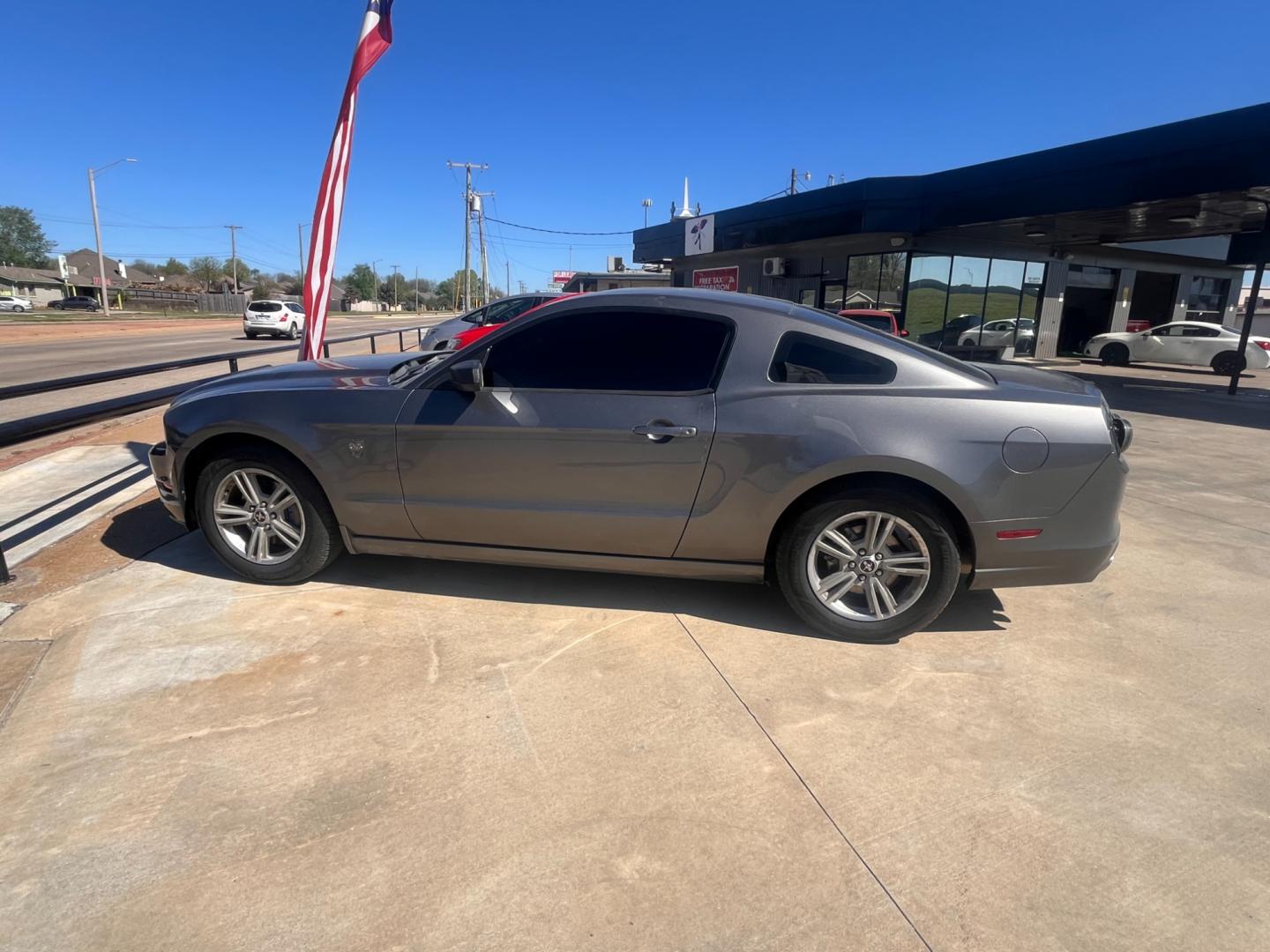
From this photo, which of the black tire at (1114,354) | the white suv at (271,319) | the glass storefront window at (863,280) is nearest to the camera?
the glass storefront window at (863,280)

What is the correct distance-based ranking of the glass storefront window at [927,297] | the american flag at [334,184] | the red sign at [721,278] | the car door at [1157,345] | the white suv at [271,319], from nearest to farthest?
the american flag at [334,184]
the glass storefront window at [927,297]
the car door at [1157,345]
the red sign at [721,278]
the white suv at [271,319]

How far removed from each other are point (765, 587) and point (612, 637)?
1.09 m

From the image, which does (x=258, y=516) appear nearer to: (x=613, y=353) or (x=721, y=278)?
(x=613, y=353)

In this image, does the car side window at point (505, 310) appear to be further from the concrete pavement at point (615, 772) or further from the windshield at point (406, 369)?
the concrete pavement at point (615, 772)

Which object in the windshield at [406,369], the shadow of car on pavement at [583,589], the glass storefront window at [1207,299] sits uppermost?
the glass storefront window at [1207,299]

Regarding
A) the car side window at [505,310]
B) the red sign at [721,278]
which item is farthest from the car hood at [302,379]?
the red sign at [721,278]

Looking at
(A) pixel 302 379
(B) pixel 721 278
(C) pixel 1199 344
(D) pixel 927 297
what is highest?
(B) pixel 721 278

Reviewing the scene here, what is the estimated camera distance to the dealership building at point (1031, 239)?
12.8 metres

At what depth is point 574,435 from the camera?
3506 millimetres

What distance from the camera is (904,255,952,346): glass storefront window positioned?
19594 mm

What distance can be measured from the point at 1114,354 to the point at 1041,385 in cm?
2357

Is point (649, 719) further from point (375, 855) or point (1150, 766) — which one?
point (1150, 766)

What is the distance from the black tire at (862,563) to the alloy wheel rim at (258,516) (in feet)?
8.31

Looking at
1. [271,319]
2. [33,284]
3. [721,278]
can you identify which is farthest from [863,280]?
[33,284]
